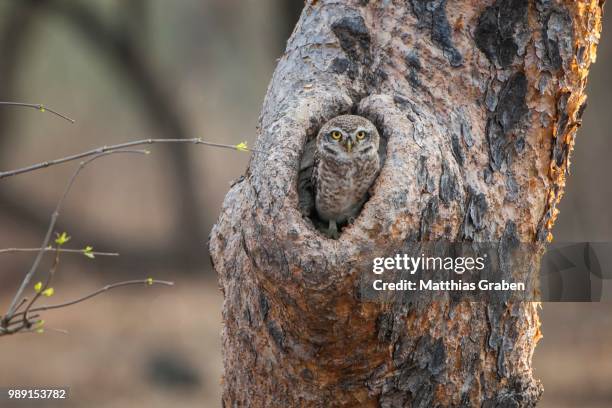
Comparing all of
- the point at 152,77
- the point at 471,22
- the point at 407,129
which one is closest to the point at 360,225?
the point at 407,129

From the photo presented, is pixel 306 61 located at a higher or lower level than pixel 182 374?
higher

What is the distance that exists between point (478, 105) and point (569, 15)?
0.42 meters

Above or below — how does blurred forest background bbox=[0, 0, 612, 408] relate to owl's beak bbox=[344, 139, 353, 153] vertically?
above

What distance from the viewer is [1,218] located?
7.85 meters

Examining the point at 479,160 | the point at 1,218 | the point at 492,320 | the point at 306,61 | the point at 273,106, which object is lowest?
the point at 492,320

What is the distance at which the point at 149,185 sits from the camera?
8922mm

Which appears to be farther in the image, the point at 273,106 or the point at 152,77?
the point at 152,77

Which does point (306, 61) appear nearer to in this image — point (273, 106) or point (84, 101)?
point (273, 106)
